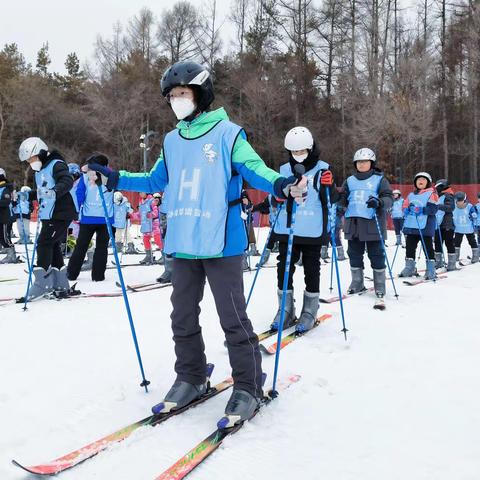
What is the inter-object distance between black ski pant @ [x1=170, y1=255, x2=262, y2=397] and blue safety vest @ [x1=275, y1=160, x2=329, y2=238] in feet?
6.55

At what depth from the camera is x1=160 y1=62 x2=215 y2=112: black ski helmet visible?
2768 millimetres

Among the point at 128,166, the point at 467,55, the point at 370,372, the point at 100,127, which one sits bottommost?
the point at 370,372

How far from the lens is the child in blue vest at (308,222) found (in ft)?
15.4

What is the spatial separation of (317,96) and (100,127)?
Result: 1646 cm

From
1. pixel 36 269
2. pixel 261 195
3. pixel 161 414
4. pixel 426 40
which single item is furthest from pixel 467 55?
pixel 161 414

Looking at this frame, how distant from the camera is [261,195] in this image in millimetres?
26828

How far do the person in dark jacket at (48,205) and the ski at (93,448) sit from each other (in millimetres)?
3803

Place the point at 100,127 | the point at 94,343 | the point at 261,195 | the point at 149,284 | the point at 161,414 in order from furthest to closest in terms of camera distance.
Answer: the point at 100,127 < the point at 261,195 < the point at 149,284 < the point at 94,343 < the point at 161,414

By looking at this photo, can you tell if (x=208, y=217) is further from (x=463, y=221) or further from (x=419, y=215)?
(x=463, y=221)

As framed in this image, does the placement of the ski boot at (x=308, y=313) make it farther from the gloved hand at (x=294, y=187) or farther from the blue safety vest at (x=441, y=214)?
the blue safety vest at (x=441, y=214)

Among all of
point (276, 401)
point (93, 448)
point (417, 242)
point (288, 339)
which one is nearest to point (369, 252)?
point (417, 242)

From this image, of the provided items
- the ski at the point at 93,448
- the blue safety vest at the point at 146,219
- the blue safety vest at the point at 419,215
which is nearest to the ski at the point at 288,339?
the ski at the point at 93,448

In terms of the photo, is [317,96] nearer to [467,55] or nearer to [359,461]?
[467,55]

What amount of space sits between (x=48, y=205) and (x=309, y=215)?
3333 millimetres
